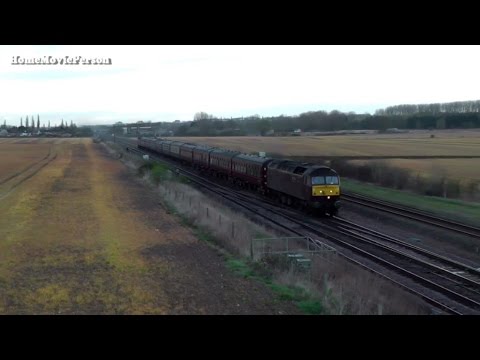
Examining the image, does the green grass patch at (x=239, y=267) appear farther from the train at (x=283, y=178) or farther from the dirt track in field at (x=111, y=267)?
the train at (x=283, y=178)

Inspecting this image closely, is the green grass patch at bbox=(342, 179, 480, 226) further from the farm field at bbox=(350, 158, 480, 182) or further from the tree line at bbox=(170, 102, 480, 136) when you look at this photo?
the tree line at bbox=(170, 102, 480, 136)

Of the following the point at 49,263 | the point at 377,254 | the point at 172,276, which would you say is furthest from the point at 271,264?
the point at 49,263

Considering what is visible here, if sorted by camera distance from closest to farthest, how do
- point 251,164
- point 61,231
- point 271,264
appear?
point 271,264 < point 61,231 < point 251,164

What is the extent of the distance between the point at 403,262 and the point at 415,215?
10.2 m

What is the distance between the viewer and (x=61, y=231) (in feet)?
71.5

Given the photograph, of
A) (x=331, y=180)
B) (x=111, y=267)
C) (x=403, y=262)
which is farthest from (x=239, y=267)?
(x=331, y=180)

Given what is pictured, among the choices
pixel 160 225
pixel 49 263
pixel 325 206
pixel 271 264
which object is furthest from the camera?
pixel 325 206

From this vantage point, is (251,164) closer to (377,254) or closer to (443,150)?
(377,254)

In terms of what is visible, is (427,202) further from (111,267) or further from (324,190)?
(111,267)

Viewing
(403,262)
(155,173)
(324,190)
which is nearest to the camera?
(403,262)

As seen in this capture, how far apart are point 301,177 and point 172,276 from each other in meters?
15.9

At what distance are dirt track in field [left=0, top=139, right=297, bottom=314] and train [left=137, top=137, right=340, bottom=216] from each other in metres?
7.86

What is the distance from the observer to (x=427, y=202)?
33625 mm

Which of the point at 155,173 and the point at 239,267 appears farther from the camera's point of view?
the point at 155,173
